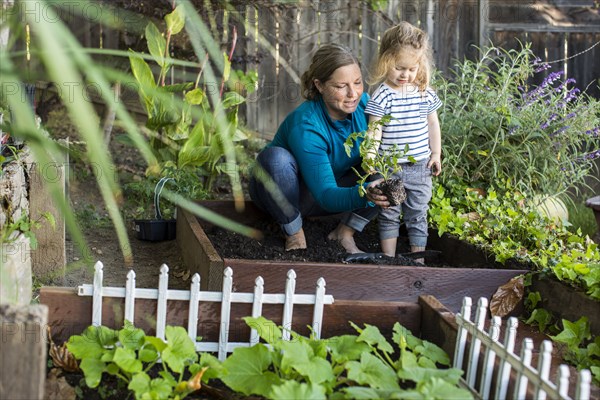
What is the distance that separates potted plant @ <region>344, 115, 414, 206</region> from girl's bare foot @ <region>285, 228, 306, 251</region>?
1.55 feet

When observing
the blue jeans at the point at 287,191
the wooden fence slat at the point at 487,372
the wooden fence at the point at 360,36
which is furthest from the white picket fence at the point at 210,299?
the wooden fence at the point at 360,36

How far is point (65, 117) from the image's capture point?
26.0 feet

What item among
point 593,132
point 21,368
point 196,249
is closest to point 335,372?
point 21,368

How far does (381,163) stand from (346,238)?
2.02 ft

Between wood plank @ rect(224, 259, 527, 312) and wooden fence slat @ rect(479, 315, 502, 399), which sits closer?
wooden fence slat @ rect(479, 315, 502, 399)

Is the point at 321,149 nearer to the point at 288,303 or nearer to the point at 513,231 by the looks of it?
the point at 513,231

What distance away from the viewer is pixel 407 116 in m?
3.92

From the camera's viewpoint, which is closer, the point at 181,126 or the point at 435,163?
the point at 435,163

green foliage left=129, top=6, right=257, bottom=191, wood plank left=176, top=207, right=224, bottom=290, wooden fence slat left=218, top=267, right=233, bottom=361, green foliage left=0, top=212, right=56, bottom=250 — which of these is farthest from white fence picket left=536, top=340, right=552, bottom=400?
green foliage left=129, top=6, right=257, bottom=191

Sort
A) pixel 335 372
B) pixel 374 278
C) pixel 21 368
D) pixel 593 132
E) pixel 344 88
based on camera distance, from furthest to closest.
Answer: pixel 593 132
pixel 344 88
pixel 374 278
pixel 335 372
pixel 21 368

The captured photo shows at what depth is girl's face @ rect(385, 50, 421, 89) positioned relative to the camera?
3.83 metres

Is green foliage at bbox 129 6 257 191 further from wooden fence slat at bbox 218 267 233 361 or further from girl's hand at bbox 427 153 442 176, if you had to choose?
wooden fence slat at bbox 218 267 233 361

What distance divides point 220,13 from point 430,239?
3250mm

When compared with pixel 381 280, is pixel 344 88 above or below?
above
